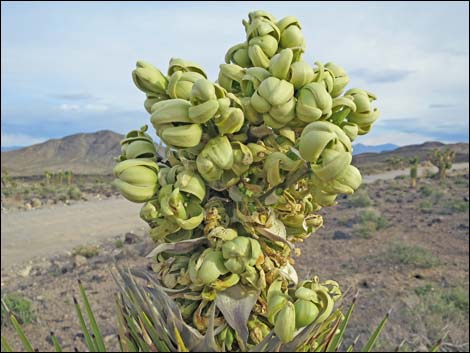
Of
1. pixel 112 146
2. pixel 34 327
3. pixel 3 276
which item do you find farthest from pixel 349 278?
pixel 112 146

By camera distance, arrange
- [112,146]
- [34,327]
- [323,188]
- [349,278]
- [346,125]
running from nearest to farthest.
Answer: [323,188] → [346,125] → [34,327] → [349,278] → [112,146]

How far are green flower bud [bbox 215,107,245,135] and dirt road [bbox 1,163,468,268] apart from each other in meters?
12.1

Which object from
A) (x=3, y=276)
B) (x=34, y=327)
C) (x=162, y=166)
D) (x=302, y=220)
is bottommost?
(x=3, y=276)

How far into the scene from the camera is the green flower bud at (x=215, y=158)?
1054mm

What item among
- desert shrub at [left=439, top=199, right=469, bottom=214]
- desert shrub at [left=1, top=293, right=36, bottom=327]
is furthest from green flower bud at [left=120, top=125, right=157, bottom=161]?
desert shrub at [left=439, top=199, right=469, bottom=214]

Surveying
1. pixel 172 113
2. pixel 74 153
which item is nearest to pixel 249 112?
pixel 172 113

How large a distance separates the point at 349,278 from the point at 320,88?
8.13 metres

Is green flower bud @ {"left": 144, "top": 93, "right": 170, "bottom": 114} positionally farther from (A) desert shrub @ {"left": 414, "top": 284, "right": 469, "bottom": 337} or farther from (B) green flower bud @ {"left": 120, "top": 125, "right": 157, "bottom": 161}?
(A) desert shrub @ {"left": 414, "top": 284, "right": 469, "bottom": 337}

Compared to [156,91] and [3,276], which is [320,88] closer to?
[156,91]

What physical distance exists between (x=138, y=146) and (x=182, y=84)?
211mm

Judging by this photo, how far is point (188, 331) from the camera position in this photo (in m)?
1.09

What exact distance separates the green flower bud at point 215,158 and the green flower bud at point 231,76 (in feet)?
0.58

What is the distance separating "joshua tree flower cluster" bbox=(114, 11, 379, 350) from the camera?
1036mm

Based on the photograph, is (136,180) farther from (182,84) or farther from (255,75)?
(255,75)
